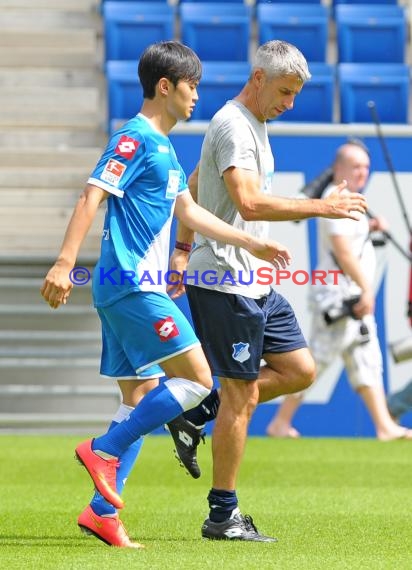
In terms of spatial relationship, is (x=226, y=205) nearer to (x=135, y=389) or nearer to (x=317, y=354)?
(x=135, y=389)

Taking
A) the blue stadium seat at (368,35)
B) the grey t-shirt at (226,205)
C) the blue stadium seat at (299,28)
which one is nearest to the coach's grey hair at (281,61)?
the grey t-shirt at (226,205)

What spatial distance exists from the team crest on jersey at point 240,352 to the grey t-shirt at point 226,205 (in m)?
0.20

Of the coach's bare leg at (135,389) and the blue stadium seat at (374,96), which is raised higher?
the blue stadium seat at (374,96)

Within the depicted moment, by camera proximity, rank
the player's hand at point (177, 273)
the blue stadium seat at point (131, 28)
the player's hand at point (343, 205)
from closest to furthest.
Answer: the player's hand at point (343, 205) → the player's hand at point (177, 273) → the blue stadium seat at point (131, 28)

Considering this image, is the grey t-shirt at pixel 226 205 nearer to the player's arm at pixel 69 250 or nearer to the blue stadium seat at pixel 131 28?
the player's arm at pixel 69 250

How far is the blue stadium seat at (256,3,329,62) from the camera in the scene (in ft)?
43.7

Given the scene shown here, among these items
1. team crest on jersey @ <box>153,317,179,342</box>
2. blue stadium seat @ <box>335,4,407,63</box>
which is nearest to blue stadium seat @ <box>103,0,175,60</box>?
blue stadium seat @ <box>335,4,407,63</box>

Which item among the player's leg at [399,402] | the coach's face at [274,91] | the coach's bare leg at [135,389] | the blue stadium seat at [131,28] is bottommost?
the player's leg at [399,402]

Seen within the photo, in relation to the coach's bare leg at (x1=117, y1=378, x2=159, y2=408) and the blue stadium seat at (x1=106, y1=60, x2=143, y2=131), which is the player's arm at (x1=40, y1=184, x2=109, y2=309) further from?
the blue stadium seat at (x1=106, y1=60, x2=143, y2=131)

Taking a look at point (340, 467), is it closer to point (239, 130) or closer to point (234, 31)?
point (239, 130)

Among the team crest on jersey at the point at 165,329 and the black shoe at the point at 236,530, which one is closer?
the team crest on jersey at the point at 165,329

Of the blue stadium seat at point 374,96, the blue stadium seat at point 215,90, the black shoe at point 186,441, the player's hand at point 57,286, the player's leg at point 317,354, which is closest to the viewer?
the player's hand at point 57,286

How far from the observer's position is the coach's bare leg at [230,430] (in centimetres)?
566

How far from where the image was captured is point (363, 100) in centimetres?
1291
